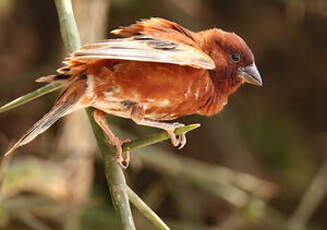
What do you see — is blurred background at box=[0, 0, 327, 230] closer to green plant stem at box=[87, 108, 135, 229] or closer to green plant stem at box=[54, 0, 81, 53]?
green plant stem at box=[54, 0, 81, 53]

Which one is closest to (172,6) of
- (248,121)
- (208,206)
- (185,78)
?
(248,121)

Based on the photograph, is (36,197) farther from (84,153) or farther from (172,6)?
(172,6)

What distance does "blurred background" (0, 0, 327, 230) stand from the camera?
197 inches

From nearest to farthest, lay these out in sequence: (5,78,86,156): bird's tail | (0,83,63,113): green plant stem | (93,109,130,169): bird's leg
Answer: (0,83,63,113): green plant stem
(93,109,130,169): bird's leg
(5,78,86,156): bird's tail

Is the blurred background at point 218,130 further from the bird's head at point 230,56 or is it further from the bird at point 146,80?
the bird at point 146,80

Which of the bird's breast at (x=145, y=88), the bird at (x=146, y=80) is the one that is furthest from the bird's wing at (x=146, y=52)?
the bird's breast at (x=145, y=88)

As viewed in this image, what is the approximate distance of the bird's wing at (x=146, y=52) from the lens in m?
2.69

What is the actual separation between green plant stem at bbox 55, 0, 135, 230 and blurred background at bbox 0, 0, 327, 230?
1.93m

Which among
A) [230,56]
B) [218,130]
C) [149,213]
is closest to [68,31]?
[149,213]

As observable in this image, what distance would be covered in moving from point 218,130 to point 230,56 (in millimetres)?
2419

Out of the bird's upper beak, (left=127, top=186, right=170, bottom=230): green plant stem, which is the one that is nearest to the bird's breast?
the bird's upper beak

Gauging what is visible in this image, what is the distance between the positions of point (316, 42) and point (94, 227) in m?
2.80

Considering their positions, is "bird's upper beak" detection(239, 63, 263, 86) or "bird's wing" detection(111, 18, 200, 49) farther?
"bird's upper beak" detection(239, 63, 263, 86)

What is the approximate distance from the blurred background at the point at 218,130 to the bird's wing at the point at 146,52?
1.61 meters
